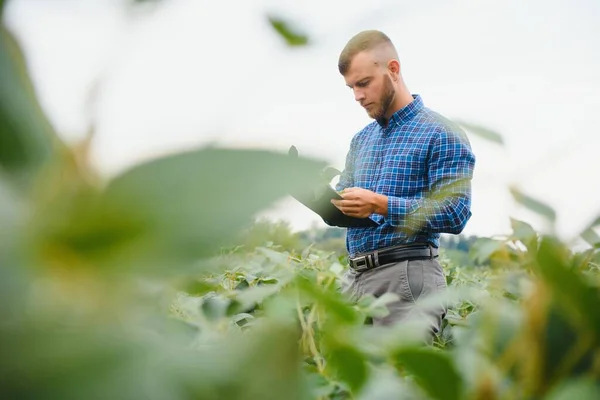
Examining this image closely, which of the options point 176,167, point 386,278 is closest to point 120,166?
point 176,167

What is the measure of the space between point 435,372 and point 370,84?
8.70ft

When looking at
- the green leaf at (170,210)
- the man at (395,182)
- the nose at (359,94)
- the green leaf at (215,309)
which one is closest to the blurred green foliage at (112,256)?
the green leaf at (170,210)

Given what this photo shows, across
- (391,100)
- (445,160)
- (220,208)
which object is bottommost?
(220,208)

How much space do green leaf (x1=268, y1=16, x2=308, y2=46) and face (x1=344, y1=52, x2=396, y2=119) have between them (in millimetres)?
2584

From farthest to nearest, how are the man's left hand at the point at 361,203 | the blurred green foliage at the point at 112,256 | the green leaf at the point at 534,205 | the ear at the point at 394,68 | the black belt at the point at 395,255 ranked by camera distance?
the ear at the point at 394,68 < the black belt at the point at 395,255 < the man's left hand at the point at 361,203 < the green leaf at the point at 534,205 < the blurred green foliage at the point at 112,256

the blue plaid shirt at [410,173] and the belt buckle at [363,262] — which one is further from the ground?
the blue plaid shirt at [410,173]

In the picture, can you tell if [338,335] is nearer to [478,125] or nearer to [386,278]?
[478,125]

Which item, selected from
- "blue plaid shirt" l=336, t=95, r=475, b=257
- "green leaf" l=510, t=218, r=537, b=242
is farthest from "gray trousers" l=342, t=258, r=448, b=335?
"green leaf" l=510, t=218, r=537, b=242

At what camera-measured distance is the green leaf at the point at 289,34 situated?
12.8 inches

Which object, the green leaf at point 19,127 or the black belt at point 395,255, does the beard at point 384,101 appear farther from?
the green leaf at point 19,127

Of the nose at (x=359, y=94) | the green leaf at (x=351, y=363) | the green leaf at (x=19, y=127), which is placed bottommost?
the green leaf at (x=351, y=363)

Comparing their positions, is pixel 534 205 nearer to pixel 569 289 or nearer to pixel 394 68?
pixel 569 289

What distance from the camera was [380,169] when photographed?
9.46 feet

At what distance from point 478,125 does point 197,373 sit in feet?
0.99
